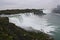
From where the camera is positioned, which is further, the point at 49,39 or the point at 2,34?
the point at 49,39

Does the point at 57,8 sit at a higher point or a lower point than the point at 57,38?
lower

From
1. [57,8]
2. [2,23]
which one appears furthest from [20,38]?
[57,8]

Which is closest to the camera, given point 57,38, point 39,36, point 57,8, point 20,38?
point 20,38

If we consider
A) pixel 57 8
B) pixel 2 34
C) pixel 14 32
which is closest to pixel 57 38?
pixel 14 32

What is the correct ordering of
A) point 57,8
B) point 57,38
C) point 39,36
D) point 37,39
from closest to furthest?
point 37,39 < point 39,36 < point 57,38 < point 57,8

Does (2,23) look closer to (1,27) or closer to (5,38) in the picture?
(1,27)

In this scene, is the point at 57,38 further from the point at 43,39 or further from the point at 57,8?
the point at 57,8

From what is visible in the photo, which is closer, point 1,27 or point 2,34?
point 2,34

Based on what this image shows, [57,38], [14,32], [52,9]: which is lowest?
[52,9]

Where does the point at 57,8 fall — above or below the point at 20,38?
below
